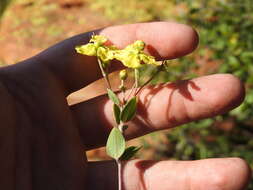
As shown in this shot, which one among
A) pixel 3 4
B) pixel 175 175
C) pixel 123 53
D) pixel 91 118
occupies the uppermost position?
pixel 3 4

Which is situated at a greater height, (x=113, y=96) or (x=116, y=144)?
(x=113, y=96)

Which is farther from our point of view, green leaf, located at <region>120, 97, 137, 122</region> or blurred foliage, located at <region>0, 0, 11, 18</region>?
blurred foliage, located at <region>0, 0, 11, 18</region>

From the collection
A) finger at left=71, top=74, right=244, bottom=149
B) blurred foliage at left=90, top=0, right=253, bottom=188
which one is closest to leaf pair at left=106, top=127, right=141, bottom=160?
finger at left=71, top=74, right=244, bottom=149

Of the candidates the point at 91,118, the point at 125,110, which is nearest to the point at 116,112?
the point at 125,110

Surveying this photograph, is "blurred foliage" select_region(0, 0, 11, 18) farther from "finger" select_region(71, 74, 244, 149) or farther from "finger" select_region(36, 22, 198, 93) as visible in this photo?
"finger" select_region(71, 74, 244, 149)

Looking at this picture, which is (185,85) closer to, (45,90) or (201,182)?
(201,182)

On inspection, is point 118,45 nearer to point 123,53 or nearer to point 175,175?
point 123,53

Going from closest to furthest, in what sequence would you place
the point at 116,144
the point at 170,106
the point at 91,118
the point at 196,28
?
the point at 116,144 < the point at 170,106 < the point at 91,118 < the point at 196,28
